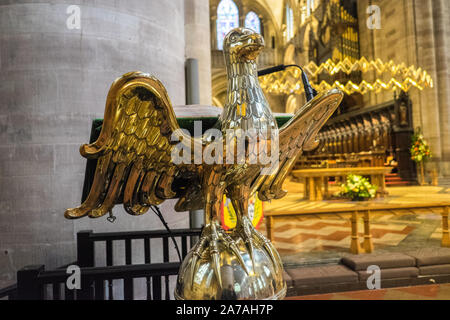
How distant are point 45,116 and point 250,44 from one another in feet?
5.08

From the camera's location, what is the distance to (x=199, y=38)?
322cm

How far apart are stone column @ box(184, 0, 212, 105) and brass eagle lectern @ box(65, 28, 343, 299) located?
2509 millimetres

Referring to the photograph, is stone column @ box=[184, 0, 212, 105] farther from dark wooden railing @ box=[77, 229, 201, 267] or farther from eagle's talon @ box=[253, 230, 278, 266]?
eagle's talon @ box=[253, 230, 278, 266]

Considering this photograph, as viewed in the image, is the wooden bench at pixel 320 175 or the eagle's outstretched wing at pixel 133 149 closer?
the eagle's outstretched wing at pixel 133 149

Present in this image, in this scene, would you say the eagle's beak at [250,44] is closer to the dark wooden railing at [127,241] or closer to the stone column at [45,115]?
the dark wooden railing at [127,241]

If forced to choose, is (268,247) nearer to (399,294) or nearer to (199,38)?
(399,294)

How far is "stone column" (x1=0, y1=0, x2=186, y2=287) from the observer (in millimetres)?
1805

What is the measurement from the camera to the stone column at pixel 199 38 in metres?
3.21

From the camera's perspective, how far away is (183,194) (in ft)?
3.26

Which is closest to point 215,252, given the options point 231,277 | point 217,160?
point 231,277

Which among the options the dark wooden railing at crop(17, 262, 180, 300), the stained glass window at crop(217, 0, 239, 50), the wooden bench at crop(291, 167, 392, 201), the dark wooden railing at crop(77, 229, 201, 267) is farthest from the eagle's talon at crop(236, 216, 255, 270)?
the stained glass window at crop(217, 0, 239, 50)

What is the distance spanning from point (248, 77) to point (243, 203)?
13.8 inches

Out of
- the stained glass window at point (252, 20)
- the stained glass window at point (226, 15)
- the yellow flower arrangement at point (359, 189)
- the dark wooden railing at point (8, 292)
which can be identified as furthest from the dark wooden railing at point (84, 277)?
the stained glass window at point (252, 20)
